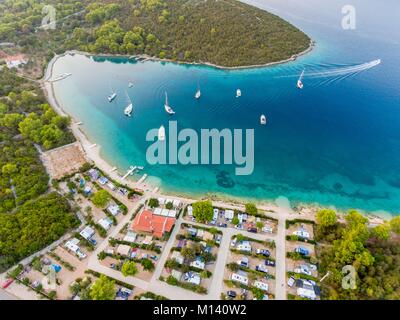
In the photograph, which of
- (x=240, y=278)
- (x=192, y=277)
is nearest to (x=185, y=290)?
(x=192, y=277)

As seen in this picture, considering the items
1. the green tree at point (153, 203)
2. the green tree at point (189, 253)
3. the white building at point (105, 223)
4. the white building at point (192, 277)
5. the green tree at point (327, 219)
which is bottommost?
the white building at point (192, 277)

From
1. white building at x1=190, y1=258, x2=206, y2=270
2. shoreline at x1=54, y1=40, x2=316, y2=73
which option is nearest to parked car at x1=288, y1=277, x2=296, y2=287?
white building at x1=190, y1=258, x2=206, y2=270

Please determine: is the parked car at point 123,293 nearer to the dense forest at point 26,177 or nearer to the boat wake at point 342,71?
the dense forest at point 26,177

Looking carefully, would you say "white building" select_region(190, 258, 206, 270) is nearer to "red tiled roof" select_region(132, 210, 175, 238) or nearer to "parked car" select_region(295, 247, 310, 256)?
"red tiled roof" select_region(132, 210, 175, 238)

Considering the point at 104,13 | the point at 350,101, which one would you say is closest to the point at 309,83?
the point at 350,101

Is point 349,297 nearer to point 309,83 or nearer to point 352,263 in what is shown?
point 352,263

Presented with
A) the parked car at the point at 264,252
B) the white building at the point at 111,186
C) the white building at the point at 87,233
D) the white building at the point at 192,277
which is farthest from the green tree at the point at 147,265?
the white building at the point at 111,186
